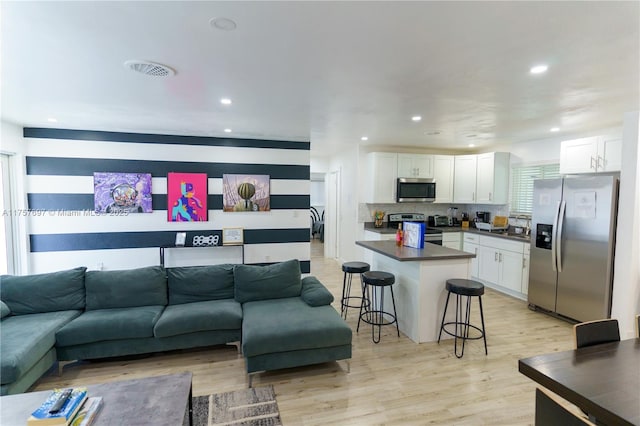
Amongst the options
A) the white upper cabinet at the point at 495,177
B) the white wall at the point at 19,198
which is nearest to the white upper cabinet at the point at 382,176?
the white upper cabinet at the point at 495,177

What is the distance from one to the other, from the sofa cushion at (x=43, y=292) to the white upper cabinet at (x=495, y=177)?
6.11 metres

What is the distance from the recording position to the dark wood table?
1.13 metres

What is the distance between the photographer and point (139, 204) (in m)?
4.96

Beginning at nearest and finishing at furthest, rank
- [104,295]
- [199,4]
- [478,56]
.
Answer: [199,4] → [478,56] → [104,295]

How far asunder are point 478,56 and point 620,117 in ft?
9.69

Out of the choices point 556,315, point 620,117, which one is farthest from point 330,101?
point 556,315

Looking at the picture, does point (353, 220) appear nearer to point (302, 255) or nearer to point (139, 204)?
point (302, 255)

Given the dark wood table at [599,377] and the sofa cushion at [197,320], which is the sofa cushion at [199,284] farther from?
the dark wood table at [599,377]

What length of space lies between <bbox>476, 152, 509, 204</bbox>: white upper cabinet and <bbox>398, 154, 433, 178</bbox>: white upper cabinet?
0.95 meters

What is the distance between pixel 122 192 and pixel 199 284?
8.35 ft

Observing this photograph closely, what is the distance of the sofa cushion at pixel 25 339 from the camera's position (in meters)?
2.18

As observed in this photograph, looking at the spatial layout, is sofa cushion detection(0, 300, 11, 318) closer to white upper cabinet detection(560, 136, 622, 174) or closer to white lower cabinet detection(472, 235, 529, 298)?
white lower cabinet detection(472, 235, 529, 298)

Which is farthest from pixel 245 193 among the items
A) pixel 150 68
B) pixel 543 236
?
pixel 543 236

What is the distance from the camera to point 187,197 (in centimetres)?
514
